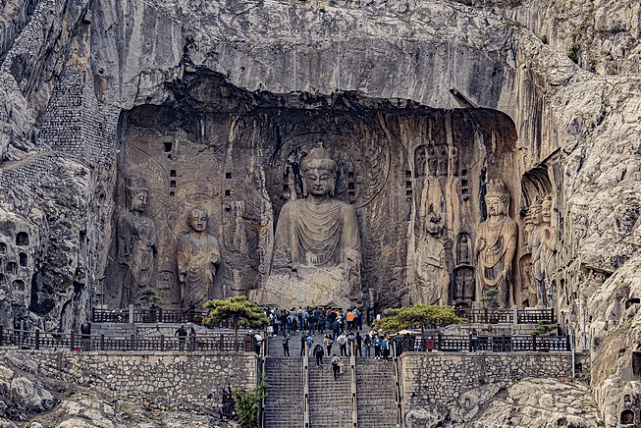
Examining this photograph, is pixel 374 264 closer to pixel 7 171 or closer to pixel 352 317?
pixel 352 317

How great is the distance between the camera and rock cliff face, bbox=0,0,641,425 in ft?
230

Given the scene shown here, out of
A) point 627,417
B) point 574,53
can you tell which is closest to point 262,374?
point 627,417

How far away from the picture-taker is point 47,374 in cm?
6444

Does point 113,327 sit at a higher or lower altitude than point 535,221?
lower

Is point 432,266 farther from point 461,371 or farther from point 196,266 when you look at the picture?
point 461,371

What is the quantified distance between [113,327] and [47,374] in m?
6.72

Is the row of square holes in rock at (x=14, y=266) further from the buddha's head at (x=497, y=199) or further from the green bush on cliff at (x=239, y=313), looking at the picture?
the buddha's head at (x=497, y=199)

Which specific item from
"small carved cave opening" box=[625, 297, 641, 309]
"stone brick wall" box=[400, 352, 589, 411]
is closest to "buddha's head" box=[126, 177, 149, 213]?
"stone brick wall" box=[400, 352, 589, 411]

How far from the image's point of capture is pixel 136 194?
7838cm

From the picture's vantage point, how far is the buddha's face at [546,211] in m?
75.3

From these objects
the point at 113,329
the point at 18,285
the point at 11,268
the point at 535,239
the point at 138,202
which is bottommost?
the point at 113,329

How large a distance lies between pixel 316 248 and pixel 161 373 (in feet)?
52.0

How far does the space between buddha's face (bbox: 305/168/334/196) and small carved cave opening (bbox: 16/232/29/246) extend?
1584 centimetres

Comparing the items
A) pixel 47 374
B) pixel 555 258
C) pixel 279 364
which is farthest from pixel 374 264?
pixel 47 374
